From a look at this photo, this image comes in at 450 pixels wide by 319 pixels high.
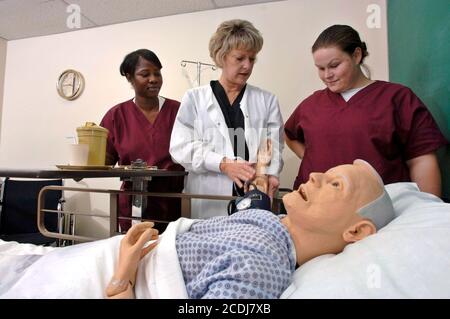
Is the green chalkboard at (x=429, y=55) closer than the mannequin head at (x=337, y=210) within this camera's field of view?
No

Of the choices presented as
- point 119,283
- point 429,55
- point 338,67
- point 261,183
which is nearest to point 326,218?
point 261,183

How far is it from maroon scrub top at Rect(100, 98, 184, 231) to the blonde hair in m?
0.49

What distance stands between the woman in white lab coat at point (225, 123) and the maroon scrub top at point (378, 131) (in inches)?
8.5

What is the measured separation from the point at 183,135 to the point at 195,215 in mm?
402

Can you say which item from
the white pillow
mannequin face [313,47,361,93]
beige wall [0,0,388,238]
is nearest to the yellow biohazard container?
the white pillow

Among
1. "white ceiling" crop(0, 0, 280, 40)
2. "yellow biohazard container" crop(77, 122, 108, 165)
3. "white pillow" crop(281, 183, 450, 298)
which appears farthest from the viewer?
"white ceiling" crop(0, 0, 280, 40)

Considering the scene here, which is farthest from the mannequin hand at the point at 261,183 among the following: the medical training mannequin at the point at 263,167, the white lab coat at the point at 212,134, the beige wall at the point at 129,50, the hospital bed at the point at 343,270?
the beige wall at the point at 129,50

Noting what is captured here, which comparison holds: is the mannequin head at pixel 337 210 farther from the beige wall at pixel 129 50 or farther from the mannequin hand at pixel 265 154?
the beige wall at pixel 129 50

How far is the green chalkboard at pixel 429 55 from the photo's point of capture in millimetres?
938

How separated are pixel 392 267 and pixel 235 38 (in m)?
0.99

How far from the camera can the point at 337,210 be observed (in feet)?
2.17

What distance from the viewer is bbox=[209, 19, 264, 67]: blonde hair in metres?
1.14

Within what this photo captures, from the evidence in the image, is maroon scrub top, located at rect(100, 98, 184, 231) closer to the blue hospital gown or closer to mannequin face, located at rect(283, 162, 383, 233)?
the blue hospital gown

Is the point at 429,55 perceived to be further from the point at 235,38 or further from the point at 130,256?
the point at 130,256
